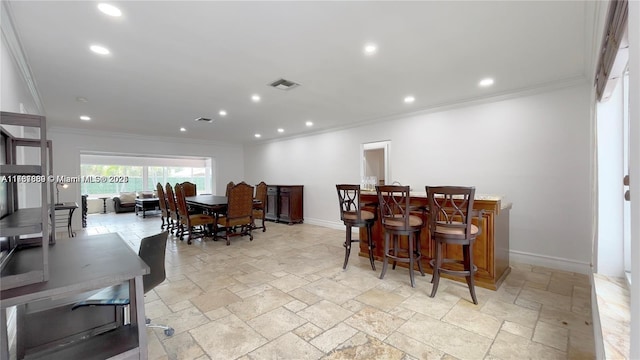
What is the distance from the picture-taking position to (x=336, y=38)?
2318 millimetres

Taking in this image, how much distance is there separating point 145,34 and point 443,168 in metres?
4.35

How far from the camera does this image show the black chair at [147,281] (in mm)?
1710

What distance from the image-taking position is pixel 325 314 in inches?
93.4

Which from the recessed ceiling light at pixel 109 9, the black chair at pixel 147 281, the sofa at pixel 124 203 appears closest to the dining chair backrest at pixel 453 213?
the black chair at pixel 147 281

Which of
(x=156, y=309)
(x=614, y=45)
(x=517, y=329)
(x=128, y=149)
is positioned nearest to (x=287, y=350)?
(x=156, y=309)

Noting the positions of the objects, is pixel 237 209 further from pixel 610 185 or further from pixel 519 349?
pixel 610 185

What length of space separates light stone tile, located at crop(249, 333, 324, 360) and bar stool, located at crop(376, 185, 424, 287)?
1.47 metres

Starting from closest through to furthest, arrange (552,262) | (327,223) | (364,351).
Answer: (364,351) → (552,262) → (327,223)

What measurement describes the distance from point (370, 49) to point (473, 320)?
260cm

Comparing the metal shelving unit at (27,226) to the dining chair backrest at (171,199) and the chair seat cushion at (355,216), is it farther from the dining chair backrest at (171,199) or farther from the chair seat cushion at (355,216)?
the dining chair backrest at (171,199)

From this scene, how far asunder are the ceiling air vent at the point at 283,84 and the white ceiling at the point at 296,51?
14cm

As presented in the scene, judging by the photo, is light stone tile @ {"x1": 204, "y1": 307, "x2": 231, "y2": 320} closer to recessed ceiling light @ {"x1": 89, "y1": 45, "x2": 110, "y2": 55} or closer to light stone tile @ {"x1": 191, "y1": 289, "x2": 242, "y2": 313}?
light stone tile @ {"x1": 191, "y1": 289, "x2": 242, "y2": 313}

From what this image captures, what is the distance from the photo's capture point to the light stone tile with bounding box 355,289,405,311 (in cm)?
252

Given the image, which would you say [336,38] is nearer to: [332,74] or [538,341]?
[332,74]
